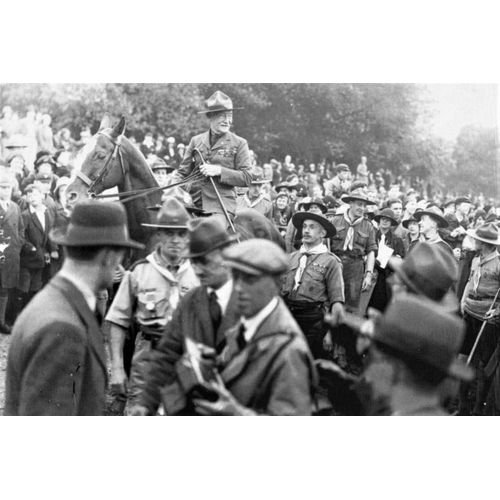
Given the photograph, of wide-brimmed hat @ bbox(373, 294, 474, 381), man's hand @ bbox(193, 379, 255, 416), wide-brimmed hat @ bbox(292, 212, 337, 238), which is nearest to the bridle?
wide-brimmed hat @ bbox(292, 212, 337, 238)

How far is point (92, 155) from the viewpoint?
19.6 feet

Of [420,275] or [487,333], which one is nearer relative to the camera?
[420,275]

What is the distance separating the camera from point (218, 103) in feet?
18.8

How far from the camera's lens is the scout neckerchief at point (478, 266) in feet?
19.6

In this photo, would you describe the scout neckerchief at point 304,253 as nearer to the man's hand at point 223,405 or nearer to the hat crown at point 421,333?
the man's hand at point 223,405

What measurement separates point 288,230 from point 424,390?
3674 mm

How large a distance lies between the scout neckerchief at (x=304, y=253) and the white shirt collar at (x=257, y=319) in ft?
6.49

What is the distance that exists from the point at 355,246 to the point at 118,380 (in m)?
2.35

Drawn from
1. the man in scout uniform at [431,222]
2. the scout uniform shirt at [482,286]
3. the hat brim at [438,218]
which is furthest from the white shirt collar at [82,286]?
the hat brim at [438,218]

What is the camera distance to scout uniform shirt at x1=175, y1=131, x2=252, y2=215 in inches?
235

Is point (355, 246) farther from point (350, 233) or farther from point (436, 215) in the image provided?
point (436, 215)
